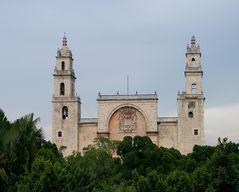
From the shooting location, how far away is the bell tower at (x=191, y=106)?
3000 inches

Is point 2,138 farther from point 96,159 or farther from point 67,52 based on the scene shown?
point 67,52

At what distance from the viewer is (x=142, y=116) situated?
77.9m

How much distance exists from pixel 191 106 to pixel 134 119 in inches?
256

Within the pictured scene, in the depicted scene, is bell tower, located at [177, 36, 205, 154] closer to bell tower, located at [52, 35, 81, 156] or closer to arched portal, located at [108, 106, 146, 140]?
arched portal, located at [108, 106, 146, 140]

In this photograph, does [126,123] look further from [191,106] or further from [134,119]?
[191,106]

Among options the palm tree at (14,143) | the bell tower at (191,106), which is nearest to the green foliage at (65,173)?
the palm tree at (14,143)

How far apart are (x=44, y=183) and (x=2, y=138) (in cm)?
282

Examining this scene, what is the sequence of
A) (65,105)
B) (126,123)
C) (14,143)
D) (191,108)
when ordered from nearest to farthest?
(14,143)
(191,108)
(126,123)
(65,105)

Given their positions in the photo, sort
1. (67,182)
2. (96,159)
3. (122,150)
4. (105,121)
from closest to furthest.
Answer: (67,182) → (96,159) → (122,150) → (105,121)

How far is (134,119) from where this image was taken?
77875mm

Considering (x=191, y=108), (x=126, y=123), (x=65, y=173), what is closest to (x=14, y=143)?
(x=65, y=173)

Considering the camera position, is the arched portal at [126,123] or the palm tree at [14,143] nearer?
the palm tree at [14,143]

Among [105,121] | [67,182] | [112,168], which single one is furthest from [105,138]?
[67,182]

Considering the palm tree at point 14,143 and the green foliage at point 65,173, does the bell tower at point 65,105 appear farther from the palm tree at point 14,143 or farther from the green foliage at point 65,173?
the palm tree at point 14,143
